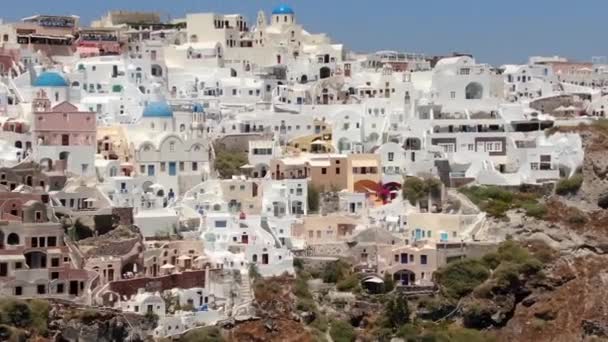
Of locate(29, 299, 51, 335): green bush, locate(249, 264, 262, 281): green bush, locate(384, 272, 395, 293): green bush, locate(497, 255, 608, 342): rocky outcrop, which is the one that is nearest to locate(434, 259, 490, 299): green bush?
locate(384, 272, 395, 293): green bush

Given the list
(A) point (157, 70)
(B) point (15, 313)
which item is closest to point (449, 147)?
(A) point (157, 70)

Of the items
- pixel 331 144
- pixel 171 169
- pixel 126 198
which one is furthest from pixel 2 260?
pixel 331 144

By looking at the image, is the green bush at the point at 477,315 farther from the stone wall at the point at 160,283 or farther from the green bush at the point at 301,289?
the stone wall at the point at 160,283

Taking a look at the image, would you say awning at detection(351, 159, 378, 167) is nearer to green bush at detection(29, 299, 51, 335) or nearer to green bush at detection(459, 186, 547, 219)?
green bush at detection(459, 186, 547, 219)

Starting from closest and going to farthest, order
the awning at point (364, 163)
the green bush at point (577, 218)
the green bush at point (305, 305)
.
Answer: the green bush at point (305, 305) < the green bush at point (577, 218) < the awning at point (364, 163)

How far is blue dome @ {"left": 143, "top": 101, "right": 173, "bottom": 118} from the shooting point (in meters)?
40.4

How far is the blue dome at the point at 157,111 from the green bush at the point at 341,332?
355 inches

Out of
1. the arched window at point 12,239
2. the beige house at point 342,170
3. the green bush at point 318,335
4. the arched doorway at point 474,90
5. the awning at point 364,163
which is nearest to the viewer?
the arched window at point 12,239

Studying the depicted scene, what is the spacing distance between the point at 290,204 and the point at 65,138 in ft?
18.8

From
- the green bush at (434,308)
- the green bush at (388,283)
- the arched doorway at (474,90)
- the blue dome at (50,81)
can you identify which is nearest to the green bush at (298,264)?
the green bush at (388,283)

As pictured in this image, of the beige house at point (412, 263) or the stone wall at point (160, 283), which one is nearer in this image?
the stone wall at point (160, 283)

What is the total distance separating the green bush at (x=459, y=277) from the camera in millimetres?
35188

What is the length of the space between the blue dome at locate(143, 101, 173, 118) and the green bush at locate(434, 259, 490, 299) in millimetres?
9162

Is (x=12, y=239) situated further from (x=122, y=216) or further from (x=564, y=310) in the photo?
(x=564, y=310)
